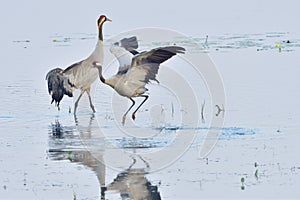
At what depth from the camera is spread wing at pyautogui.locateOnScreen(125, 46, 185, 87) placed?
461 inches

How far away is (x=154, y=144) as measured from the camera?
1114cm

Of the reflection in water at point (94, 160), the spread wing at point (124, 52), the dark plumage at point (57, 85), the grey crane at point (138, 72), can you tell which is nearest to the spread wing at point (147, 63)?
the grey crane at point (138, 72)

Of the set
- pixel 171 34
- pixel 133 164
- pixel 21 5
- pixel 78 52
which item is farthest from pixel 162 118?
pixel 21 5

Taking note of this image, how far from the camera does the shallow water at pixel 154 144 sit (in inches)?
354

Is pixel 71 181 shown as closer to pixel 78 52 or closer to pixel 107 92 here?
pixel 107 92

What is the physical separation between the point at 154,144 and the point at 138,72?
159cm

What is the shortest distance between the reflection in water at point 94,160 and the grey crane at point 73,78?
104cm

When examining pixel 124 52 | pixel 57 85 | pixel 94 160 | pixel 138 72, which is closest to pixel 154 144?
pixel 94 160

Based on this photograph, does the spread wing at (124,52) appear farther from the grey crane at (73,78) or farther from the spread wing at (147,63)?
the grey crane at (73,78)

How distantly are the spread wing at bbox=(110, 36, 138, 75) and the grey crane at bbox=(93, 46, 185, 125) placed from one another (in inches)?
0.9

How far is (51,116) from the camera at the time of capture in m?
13.5

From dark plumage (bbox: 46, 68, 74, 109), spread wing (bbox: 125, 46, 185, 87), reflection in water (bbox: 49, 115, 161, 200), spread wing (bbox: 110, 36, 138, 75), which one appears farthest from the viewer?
dark plumage (bbox: 46, 68, 74, 109)

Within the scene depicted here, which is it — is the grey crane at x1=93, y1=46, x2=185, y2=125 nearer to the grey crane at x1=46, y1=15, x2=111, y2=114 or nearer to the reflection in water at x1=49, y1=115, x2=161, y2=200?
the reflection in water at x1=49, y1=115, x2=161, y2=200

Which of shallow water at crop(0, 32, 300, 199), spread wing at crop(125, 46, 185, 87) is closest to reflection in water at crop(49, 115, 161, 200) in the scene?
shallow water at crop(0, 32, 300, 199)
